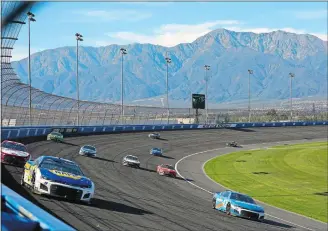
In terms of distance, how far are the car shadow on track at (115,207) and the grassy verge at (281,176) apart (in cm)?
1658

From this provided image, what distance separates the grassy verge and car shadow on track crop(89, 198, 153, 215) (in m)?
16.6

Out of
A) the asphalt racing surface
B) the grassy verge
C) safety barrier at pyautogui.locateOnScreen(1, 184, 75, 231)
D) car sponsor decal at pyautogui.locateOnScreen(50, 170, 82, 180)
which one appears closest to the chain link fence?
the asphalt racing surface

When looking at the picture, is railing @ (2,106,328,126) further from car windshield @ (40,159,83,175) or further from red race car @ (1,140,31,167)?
car windshield @ (40,159,83,175)

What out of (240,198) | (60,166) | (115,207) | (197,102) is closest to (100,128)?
(197,102)

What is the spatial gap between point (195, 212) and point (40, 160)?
7.44 meters

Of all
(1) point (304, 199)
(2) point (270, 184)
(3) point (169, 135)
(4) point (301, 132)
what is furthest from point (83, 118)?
(4) point (301, 132)

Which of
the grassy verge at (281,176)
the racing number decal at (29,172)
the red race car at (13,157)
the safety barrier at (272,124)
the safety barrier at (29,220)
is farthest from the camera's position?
the safety barrier at (272,124)

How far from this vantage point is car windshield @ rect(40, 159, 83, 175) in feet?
60.0

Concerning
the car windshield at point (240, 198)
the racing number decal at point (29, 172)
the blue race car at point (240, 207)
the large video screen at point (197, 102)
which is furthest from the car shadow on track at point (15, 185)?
the large video screen at point (197, 102)

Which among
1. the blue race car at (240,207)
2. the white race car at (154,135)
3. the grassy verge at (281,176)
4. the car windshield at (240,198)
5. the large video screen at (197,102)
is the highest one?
the large video screen at (197,102)

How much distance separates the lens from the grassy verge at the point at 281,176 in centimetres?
4025

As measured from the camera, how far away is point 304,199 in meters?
42.2

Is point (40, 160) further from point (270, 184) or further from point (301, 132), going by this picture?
point (301, 132)

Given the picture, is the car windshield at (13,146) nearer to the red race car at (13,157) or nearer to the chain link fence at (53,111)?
the red race car at (13,157)
